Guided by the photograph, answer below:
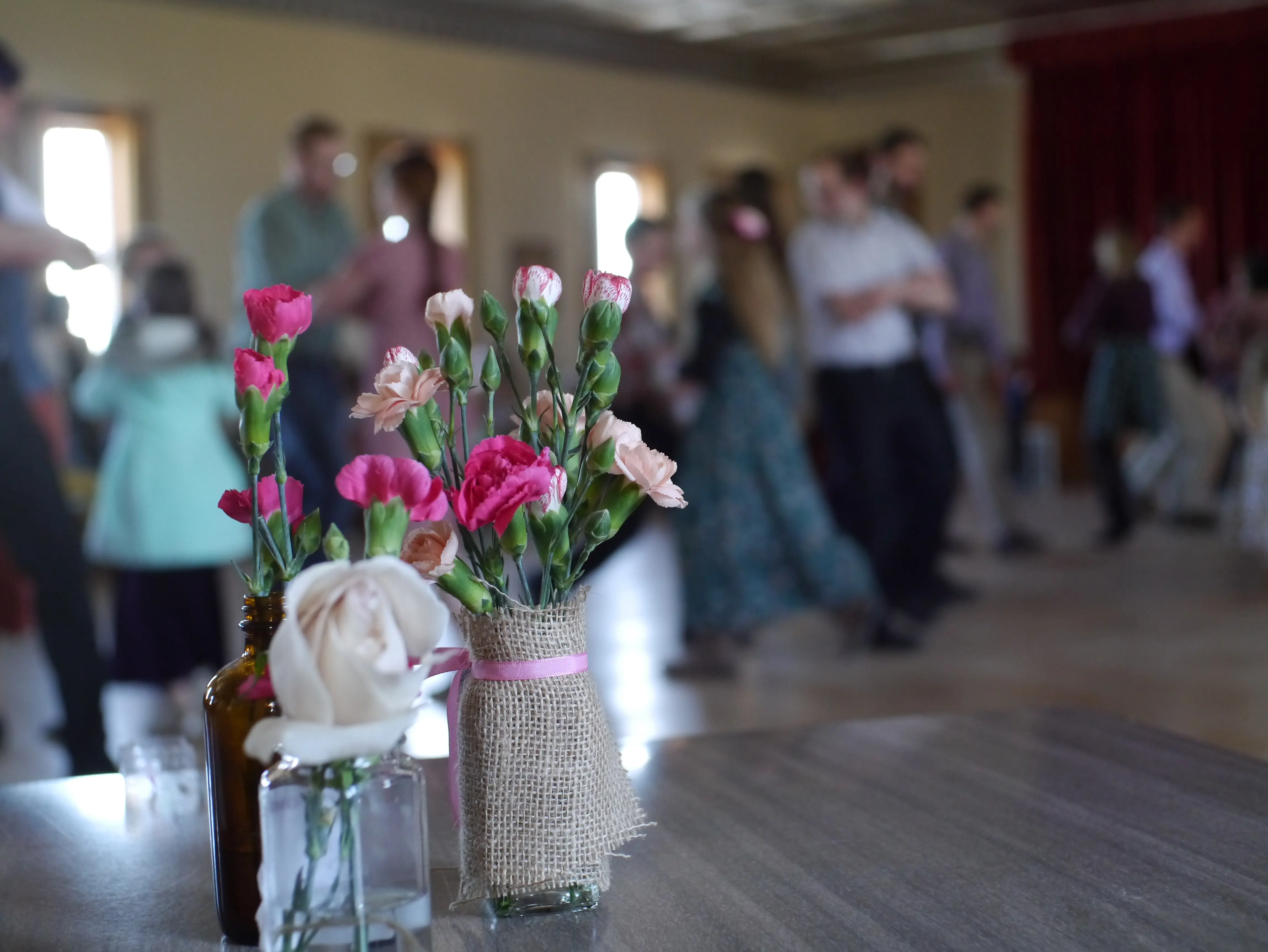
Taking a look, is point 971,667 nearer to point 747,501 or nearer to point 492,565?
point 747,501

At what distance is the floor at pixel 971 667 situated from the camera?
11.7ft

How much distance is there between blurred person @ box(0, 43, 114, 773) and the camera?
2668 millimetres

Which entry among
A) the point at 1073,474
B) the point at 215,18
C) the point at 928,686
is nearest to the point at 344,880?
the point at 928,686

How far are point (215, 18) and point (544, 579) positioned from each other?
837 centimetres

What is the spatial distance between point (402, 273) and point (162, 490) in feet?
2.83

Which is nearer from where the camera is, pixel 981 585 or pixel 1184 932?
pixel 1184 932

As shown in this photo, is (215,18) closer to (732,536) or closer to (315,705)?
(732,536)

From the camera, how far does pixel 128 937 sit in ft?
2.88

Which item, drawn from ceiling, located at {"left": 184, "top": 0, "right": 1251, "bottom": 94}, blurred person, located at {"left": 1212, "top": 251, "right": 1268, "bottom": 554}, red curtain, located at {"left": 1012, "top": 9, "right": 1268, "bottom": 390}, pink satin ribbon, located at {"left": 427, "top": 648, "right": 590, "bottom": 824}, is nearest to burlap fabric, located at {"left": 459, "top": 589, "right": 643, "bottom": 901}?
pink satin ribbon, located at {"left": 427, "top": 648, "right": 590, "bottom": 824}

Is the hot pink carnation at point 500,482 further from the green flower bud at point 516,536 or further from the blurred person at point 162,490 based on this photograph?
the blurred person at point 162,490

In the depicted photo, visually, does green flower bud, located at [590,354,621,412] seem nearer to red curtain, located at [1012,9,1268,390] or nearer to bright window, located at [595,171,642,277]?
bright window, located at [595,171,642,277]

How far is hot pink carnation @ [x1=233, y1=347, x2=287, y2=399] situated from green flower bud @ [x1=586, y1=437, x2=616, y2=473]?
0.63 feet

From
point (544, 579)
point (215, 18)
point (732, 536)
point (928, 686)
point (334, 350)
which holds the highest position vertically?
point (215, 18)

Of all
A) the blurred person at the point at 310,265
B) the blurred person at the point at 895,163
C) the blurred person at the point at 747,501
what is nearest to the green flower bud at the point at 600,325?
the blurred person at the point at 747,501
